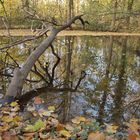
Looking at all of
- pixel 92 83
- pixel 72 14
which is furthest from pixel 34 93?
pixel 72 14

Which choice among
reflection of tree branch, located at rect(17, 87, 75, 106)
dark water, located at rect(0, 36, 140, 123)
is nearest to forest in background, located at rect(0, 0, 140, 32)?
dark water, located at rect(0, 36, 140, 123)

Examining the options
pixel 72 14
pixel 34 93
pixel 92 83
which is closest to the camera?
pixel 34 93

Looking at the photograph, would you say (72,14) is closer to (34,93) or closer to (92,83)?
(92,83)

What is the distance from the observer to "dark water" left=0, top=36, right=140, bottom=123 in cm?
658

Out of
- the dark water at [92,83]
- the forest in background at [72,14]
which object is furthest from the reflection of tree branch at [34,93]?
the forest in background at [72,14]

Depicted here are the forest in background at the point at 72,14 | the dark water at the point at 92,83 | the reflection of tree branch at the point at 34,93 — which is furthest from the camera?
the forest in background at the point at 72,14

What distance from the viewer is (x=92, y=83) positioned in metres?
8.60

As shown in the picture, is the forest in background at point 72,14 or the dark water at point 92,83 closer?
the dark water at point 92,83

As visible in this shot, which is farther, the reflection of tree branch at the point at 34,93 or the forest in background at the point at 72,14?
the forest in background at the point at 72,14

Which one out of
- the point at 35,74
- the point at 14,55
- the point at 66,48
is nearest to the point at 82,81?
the point at 35,74

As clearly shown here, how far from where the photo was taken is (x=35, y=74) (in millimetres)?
9234

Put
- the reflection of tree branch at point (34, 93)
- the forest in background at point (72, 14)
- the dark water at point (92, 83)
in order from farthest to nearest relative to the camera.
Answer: the forest in background at point (72, 14) → the reflection of tree branch at point (34, 93) → the dark water at point (92, 83)

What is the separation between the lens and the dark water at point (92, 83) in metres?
6.58

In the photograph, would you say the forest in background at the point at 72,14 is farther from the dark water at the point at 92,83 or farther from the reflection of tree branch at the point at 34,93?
the reflection of tree branch at the point at 34,93
